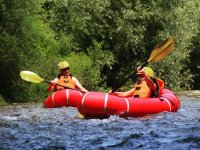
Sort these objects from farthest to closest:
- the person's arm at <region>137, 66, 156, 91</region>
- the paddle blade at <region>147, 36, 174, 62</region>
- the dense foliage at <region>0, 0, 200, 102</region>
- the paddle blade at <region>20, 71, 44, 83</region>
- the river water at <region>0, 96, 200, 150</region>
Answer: the dense foliage at <region>0, 0, 200, 102</region> → the paddle blade at <region>20, 71, 44, 83</region> → the paddle blade at <region>147, 36, 174, 62</region> → the person's arm at <region>137, 66, 156, 91</region> → the river water at <region>0, 96, 200, 150</region>

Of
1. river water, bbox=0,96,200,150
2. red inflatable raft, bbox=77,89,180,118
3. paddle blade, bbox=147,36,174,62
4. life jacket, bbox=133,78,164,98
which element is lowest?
river water, bbox=0,96,200,150

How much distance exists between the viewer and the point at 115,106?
1015 cm

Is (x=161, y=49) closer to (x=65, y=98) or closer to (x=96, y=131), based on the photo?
(x=65, y=98)

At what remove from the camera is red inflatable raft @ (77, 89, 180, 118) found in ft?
32.9

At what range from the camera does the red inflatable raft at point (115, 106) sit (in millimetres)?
10039

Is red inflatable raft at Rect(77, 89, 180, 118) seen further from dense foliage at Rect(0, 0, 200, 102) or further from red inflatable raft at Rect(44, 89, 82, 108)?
dense foliage at Rect(0, 0, 200, 102)

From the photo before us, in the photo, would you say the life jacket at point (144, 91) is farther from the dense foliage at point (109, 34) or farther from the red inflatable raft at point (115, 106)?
the dense foliage at point (109, 34)

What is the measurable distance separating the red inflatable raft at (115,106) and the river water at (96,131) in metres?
0.14

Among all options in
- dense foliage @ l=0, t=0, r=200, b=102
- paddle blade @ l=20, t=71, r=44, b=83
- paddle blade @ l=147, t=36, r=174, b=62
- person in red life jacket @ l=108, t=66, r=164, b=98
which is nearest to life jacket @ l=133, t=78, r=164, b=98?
person in red life jacket @ l=108, t=66, r=164, b=98

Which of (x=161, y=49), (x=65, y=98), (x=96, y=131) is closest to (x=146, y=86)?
(x=161, y=49)

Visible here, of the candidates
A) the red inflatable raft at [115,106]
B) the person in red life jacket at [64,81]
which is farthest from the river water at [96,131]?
the person in red life jacket at [64,81]

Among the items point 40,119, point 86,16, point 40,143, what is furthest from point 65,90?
point 86,16

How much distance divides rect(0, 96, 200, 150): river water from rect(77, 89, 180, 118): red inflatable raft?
0.14 metres

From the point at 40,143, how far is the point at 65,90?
5.18m
